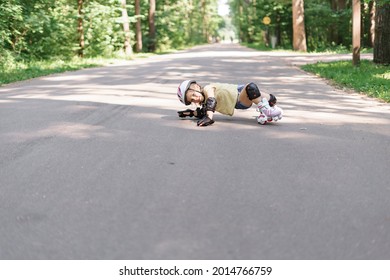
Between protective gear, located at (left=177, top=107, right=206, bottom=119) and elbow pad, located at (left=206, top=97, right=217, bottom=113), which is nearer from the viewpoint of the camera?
elbow pad, located at (left=206, top=97, right=217, bottom=113)

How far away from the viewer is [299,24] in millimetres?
29672

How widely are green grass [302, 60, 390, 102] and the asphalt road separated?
2.93 metres

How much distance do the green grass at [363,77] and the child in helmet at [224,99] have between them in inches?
137

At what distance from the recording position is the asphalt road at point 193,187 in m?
2.62

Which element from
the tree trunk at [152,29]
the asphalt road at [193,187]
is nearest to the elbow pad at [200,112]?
the asphalt road at [193,187]

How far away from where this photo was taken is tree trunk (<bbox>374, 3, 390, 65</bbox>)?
14.1m

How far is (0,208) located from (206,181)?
1.51 m

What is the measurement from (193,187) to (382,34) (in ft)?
41.2

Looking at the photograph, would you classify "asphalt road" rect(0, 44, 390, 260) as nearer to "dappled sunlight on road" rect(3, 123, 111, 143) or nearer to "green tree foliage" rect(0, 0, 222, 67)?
"dappled sunlight on road" rect(3, 123, 111, 143)

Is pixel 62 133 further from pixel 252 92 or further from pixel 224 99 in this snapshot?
pixel 252 92

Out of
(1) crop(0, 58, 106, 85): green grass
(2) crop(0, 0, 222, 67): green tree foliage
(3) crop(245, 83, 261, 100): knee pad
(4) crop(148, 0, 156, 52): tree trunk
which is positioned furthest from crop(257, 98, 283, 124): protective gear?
(4) crop(148, 0, 156, 52): tree trunk

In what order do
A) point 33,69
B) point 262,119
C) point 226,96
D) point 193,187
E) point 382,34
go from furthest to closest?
point 33,69 < point 382,34 < point 226,96 < point 262,119 < point 193,187

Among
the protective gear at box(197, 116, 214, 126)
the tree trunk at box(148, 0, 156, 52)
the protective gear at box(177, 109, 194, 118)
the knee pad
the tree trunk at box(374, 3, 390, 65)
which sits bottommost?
the protective gear at box(197, 116, 214, 126)

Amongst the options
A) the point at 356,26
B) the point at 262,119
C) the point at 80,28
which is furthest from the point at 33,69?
the point at 262,119
